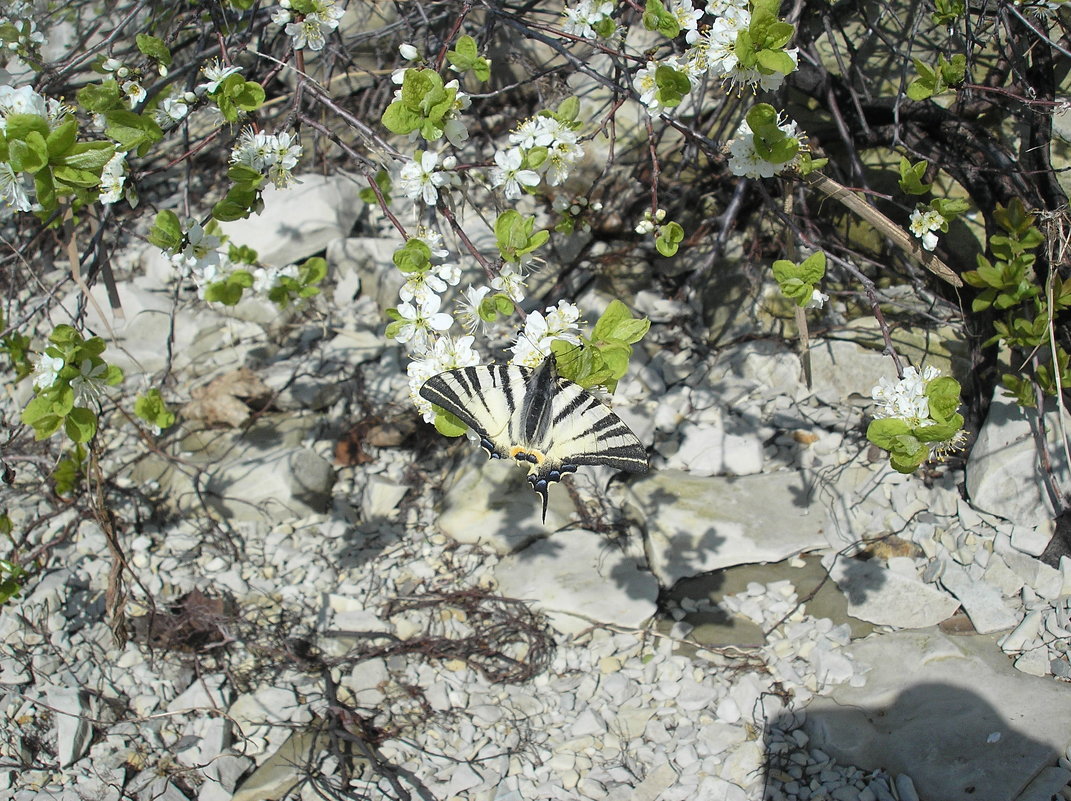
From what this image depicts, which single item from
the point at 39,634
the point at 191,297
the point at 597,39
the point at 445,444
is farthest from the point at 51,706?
the point at 597,39

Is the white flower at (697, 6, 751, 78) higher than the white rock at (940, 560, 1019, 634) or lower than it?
higher

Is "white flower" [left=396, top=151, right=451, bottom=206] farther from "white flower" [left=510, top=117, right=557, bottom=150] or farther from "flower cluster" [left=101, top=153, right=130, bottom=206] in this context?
"flower cluster" [left=101, top=153, right=130, bottom=206]

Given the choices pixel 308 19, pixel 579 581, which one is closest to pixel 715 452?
pixel 579 581

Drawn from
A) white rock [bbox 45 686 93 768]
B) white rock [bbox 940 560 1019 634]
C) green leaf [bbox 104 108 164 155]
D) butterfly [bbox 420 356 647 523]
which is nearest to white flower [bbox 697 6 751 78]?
butterfly [bbox 420 356 647 523]

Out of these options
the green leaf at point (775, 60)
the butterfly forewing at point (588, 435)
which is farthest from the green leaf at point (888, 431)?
the green leaf at point (775, 60)

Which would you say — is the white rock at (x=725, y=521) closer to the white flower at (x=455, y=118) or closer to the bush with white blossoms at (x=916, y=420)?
the bush with white blossoms at (x=916, y=420)

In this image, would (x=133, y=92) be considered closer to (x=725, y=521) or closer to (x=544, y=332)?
(x=544, y=332)
